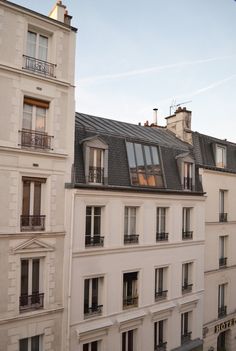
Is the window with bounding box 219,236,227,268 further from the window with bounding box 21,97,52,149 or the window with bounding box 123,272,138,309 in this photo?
the window with bounding box 21,97,52,149

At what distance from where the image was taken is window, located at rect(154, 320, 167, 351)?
1412cm

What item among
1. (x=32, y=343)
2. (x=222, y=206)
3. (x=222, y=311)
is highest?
(x=222, y=206)

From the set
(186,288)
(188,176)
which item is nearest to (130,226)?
(188,176)

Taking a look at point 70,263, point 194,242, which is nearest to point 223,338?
point 194,242

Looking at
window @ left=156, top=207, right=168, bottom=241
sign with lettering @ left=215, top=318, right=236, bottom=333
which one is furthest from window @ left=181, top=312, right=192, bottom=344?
window @ left=156, top=207, right=168, bottom=241

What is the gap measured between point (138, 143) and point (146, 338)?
8630mm

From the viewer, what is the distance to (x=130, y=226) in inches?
538

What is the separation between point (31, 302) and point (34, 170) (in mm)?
4484

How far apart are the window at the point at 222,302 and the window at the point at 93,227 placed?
9759mm

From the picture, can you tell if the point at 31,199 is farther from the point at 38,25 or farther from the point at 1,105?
the point at 38,25

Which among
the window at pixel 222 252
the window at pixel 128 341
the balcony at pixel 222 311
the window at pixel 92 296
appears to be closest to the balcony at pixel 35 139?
the window at pixel 92 296

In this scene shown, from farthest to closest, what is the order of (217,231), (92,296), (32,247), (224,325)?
(224,325)
(217,231)
(92,296)
(32,247)

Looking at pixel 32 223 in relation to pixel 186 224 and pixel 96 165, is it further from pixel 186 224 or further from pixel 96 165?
pixel 186 224

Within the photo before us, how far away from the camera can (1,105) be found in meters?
10.2
